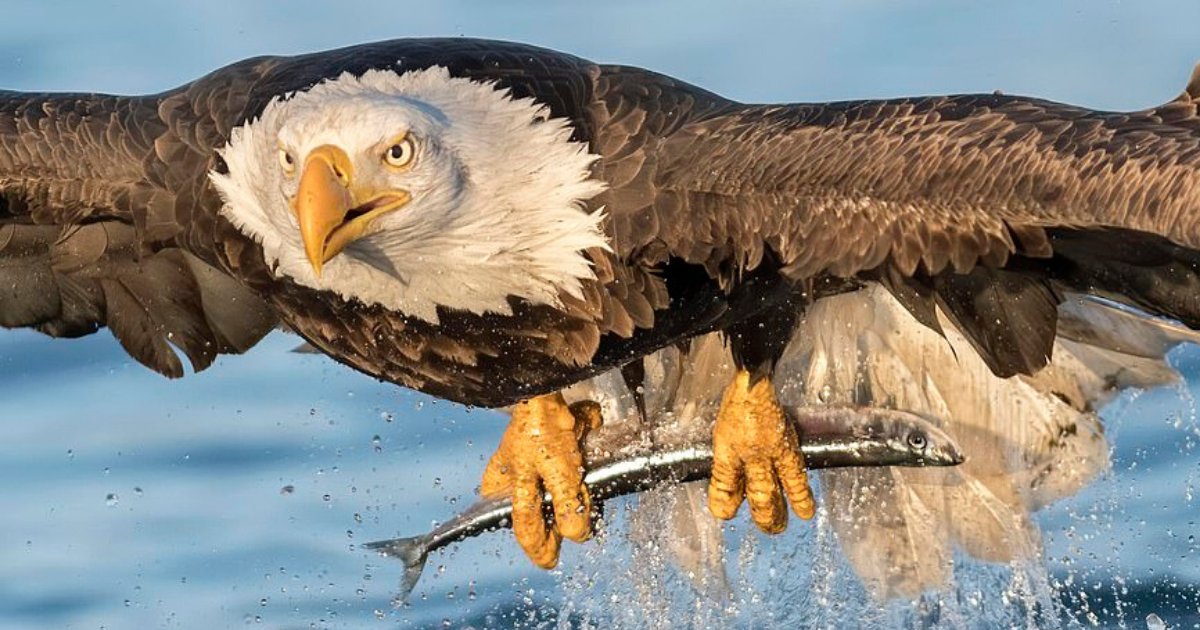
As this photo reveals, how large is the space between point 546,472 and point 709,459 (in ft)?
1.48

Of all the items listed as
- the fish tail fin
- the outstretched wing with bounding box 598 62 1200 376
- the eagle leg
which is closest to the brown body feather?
the outstretched wing with bounding box 598 62 1200 376

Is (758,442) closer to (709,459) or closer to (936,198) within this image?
(709,459)

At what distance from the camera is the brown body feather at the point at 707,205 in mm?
6605

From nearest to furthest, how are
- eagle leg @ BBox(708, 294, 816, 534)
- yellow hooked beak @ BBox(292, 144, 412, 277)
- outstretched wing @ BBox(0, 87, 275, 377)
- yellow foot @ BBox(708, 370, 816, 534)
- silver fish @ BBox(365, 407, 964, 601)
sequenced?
yellow hooked beak @ BBox(292, 144, 412, 277)
outstretched wing @ BBox(0, 87, 275, 377)
silver fish @ BBox(365, 407, 964, 601)
eagle leg @ BBox(708, 294, 816, 534)
yellow foot @ BBox(708, 370, 816, 534)

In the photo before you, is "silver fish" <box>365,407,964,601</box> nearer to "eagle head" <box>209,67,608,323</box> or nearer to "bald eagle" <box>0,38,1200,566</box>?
"bald eagle" <box>0,38,1200,566</box>

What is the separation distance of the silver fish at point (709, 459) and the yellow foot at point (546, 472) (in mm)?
36

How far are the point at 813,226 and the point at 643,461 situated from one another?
1347mm

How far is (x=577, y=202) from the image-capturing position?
693 centimetres

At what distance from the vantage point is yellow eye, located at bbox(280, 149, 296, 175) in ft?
21.7

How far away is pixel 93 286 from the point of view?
801 centimetres

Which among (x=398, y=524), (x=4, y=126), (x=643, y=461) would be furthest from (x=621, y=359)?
(x=398, y=524)

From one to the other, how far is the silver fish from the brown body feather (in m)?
0.47

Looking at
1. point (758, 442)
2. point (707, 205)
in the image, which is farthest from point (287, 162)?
point (758, 442)

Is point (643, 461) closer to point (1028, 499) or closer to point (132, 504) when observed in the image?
point (1028, 499)
